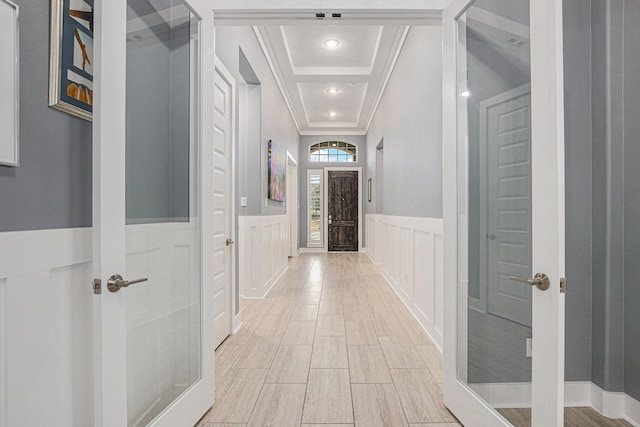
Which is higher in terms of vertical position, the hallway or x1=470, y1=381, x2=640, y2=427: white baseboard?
x1=470, y1=381, x2=640, y2=427: white baseboard

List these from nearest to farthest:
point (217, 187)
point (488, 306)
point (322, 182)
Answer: point (488, 306), point (217, 187), point (322, 182)

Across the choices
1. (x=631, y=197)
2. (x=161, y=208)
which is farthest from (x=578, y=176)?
(x=161, y=208)

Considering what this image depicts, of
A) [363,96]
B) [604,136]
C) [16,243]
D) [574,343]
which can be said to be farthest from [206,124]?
[363,96]

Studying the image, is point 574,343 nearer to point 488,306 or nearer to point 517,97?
point 488,306

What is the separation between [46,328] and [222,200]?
5.91 feet

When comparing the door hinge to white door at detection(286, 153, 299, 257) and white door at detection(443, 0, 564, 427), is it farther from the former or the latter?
white door at detection(286, 153, 299, 257)

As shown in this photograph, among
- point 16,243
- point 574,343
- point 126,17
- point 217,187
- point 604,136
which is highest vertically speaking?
point 126,17

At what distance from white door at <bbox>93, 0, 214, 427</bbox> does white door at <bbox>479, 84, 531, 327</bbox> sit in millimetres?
1353

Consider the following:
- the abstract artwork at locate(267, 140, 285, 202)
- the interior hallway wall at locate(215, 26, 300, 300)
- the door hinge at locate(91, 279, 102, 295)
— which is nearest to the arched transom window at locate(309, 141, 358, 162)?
the abstract artwork at locate(267, 140, 285, 202)

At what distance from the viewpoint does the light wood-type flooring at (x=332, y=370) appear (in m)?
1.78

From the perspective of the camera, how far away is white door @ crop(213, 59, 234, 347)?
8.91 feet

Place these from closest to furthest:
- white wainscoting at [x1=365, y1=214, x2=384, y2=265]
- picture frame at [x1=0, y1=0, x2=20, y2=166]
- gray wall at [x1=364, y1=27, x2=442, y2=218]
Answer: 1. picture frame at [x1=0, y1=0, x2=20, y2=166]
2. gray wall at [x1=364, y1=27, x2=442, y2=218]
3. white wainscoting at [x1=365, y1=214, x2=384, y2=265]

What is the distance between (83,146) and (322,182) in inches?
306

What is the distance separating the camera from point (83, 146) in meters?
1.26
